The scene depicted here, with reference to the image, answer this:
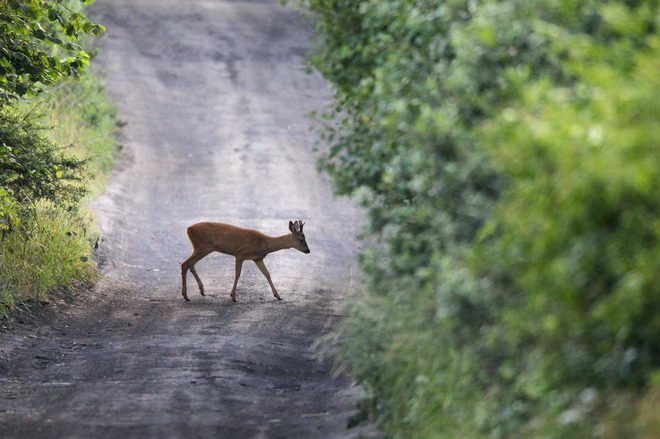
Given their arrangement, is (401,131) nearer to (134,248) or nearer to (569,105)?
(569,105)

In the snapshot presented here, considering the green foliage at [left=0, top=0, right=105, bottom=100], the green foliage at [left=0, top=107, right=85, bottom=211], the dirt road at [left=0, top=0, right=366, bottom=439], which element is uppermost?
the green foliage at [left=0, top=0, right=105, bottom=100]

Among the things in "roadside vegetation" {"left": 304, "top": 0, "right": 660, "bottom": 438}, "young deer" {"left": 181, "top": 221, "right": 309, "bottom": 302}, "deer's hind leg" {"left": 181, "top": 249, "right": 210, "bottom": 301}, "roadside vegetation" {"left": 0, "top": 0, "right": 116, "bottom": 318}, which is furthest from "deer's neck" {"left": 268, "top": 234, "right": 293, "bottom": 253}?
"roadside vegetation" {"left": 304, "top": 0, "right": 660, "bottom": 438}

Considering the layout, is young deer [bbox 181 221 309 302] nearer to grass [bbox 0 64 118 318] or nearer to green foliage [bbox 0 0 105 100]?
grass [bbox 0 64 118 318]

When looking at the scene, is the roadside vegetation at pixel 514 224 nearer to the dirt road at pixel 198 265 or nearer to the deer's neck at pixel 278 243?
the dirt road at pixel 198 265

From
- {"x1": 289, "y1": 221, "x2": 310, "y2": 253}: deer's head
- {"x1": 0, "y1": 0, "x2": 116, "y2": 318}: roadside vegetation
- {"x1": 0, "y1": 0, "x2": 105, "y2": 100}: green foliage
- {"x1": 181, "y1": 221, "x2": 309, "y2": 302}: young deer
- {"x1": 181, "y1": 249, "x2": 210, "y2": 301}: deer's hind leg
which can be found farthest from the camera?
{"x1": 289, "y1": 221, "x2": 310, "y2": 253}: deer's head

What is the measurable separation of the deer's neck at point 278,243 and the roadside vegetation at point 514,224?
24.9 feet

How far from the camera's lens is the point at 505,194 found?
5879 mm

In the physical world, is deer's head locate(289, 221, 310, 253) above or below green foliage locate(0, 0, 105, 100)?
below

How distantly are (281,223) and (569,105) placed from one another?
50.8 ft

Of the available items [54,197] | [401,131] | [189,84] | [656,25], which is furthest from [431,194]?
[189,84]

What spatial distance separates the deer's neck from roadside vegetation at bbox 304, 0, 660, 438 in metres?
7.58

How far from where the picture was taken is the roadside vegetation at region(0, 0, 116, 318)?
12594mm

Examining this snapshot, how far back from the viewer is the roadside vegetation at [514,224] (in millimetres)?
4949

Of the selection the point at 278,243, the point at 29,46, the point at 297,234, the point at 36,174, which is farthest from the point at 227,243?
the point at 29,46
